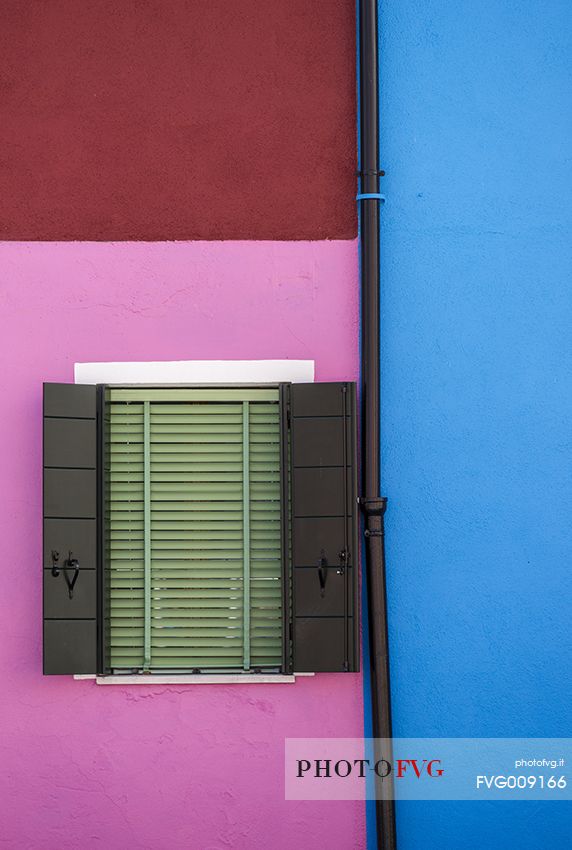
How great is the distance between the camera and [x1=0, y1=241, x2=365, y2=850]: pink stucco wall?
16.2ft

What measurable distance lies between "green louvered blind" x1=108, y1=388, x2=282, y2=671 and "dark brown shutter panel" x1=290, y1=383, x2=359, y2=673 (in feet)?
0.70

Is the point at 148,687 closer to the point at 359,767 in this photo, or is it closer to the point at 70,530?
the point at 70,530

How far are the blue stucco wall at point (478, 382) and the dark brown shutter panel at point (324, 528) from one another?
263 millimetres

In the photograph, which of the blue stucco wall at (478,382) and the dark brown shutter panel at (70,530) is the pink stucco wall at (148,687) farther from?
the blue stucco wall at (478,382)

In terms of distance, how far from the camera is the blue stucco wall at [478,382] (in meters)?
4.92

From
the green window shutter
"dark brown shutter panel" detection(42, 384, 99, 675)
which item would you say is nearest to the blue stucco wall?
the green window shutter

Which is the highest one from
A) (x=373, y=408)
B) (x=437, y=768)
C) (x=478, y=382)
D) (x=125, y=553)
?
(x=478, y=382)

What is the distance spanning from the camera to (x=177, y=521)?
499 centimetres

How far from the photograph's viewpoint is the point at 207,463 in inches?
197

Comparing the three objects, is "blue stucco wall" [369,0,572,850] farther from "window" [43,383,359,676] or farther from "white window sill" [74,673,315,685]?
"white window sill" [74,673,315,685]

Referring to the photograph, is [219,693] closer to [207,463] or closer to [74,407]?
[207,463]

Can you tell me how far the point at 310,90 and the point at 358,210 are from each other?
0.63m

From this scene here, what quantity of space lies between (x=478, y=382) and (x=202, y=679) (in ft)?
6.41

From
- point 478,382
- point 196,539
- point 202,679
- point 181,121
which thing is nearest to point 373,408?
point 478,382
